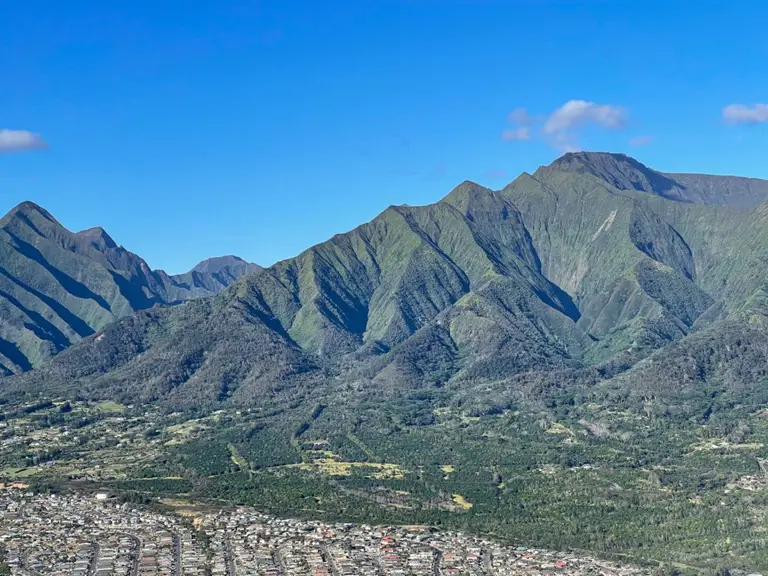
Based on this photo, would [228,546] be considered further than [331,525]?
No

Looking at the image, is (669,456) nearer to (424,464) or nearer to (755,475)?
(755,475)

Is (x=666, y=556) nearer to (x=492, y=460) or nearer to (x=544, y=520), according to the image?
(x=544, y=520)

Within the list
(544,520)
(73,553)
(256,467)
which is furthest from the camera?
(256,467)

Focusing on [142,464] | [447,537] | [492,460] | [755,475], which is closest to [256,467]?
[142,464]

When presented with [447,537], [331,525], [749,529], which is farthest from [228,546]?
[749,529]

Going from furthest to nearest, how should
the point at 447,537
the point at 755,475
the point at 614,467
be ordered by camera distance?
the point at 614,467 → the point at 755,475 → the point at 447,537

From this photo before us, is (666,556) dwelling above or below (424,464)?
below
